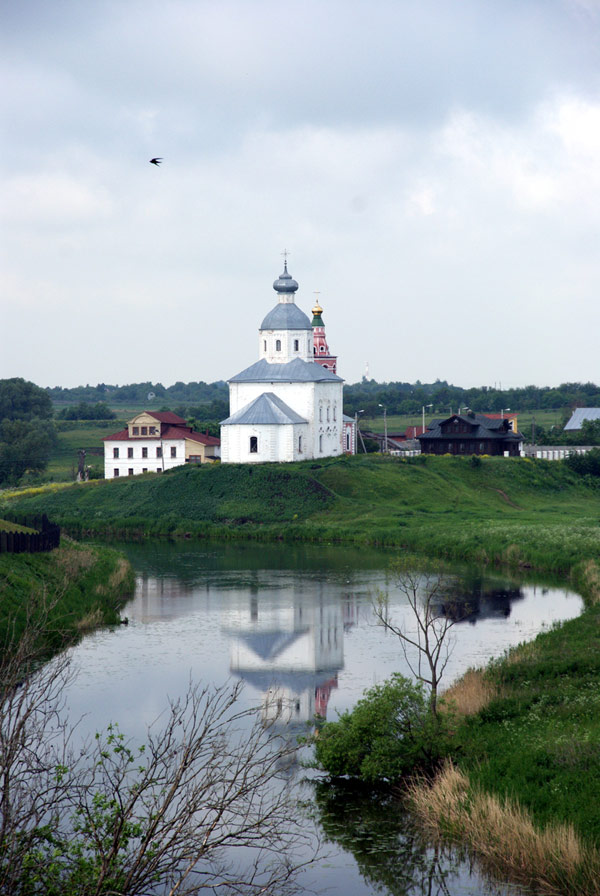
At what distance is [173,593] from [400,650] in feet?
32.8

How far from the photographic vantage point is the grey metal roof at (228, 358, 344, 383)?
63.7 m

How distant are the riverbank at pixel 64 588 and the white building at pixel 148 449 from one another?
30.7m

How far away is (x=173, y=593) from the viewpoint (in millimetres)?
34062

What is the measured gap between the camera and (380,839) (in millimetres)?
15188

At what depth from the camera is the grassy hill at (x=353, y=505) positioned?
145 ft

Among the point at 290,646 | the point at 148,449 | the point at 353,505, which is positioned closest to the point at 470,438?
the point at 148,449

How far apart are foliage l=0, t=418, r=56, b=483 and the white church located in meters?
14.6

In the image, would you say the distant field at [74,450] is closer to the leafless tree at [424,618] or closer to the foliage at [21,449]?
the foliage at [21,449]

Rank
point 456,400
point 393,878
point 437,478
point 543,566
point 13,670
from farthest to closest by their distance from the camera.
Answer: point 456,400
point 437,478
point 543,566
point 393,878
point 13,670

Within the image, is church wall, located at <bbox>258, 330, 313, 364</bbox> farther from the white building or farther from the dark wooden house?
the dark wooden house

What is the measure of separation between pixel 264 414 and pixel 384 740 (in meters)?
45.2

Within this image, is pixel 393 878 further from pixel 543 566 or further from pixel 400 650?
pixel 543 566

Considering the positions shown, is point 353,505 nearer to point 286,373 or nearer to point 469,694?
point 286,373

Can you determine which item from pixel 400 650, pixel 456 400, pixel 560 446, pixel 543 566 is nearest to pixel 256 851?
pixel 400 650
